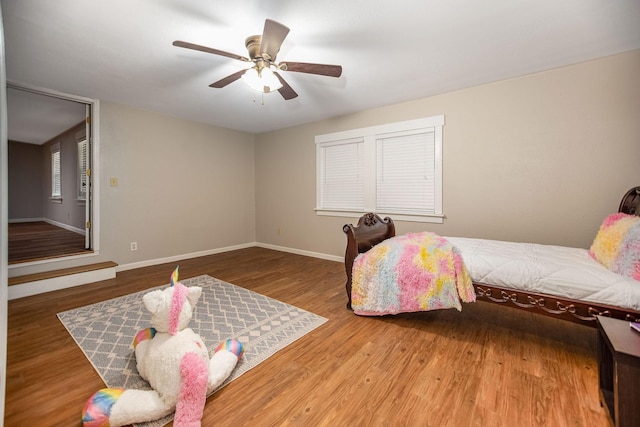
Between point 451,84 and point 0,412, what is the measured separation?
4319mm

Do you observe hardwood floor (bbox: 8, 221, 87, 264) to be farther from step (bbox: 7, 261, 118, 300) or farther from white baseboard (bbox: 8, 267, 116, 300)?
white baseboard (bbox: 8, 267, 116, 300)

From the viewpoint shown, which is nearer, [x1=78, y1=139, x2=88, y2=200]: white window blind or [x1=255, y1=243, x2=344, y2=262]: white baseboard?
[x1=255, y1=243, x2=344, y2=262]: white baseboard

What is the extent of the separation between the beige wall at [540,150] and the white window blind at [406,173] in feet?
0.71

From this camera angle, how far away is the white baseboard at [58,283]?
2914 millimetres

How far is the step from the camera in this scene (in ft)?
9.63

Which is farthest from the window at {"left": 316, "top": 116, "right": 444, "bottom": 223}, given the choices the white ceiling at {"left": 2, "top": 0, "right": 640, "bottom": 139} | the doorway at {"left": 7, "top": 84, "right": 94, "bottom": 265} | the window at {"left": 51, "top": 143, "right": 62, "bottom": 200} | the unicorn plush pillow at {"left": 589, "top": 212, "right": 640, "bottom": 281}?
the window at {"left": 51, "top": 143, "right": 62, "bottom": 200}

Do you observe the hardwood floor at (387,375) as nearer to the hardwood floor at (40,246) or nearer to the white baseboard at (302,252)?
the hardwood floor at (40,246)

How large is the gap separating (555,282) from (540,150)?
1715 millimetres

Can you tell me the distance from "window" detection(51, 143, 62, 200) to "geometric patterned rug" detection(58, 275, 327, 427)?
241 inches

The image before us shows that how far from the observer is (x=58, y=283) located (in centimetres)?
318

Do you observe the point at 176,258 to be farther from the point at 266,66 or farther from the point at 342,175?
the point at 266,66

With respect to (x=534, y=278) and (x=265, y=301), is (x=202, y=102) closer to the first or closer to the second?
(x=265, y=301)

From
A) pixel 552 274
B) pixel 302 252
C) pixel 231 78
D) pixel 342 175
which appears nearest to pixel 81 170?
pixel 302 252

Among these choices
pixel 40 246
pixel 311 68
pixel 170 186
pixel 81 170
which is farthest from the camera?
pixel 81 170
